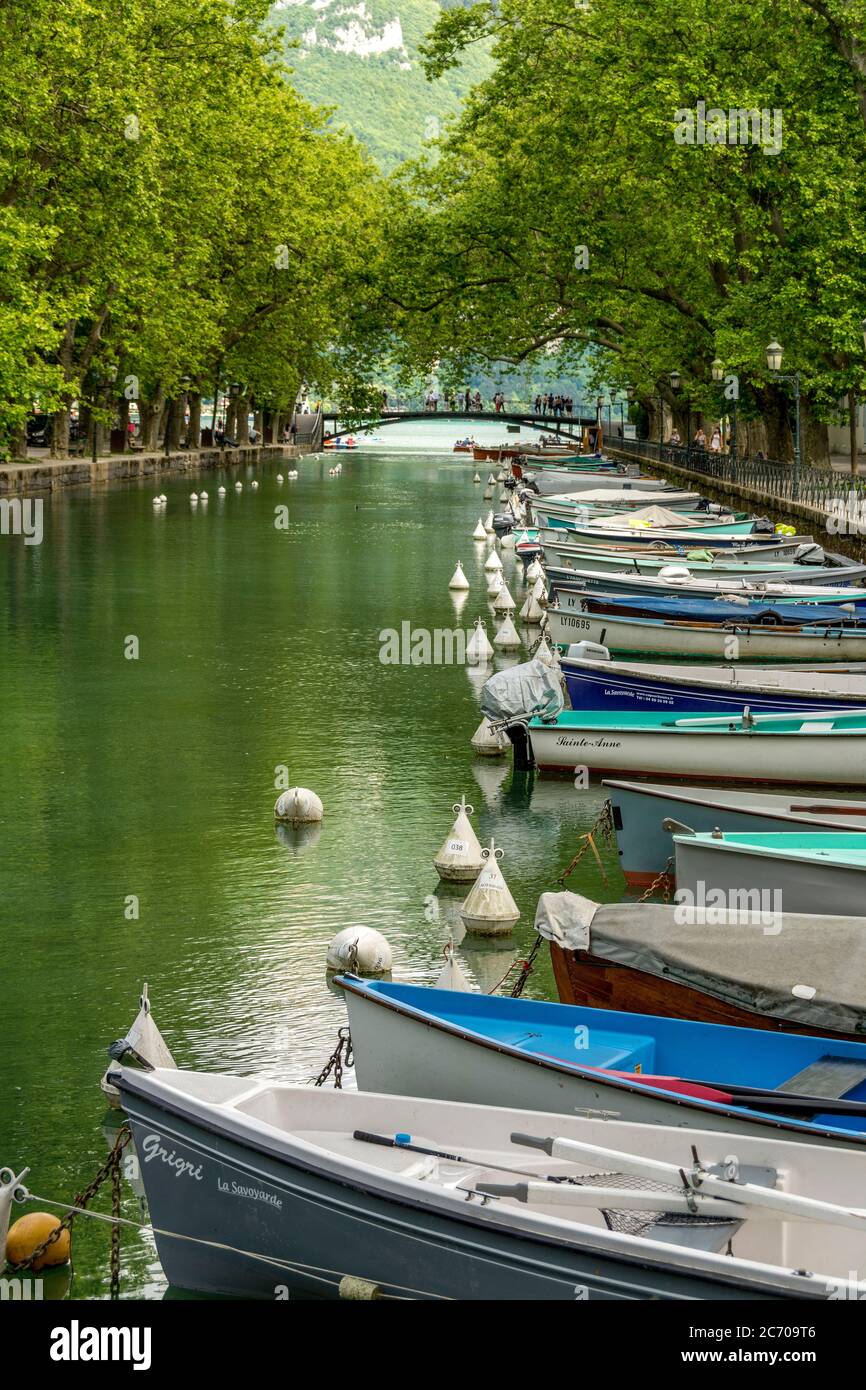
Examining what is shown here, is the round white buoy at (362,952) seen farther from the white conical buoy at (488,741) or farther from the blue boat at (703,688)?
the blue boat at (703,688)

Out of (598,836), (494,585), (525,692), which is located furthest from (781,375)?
(598,836)

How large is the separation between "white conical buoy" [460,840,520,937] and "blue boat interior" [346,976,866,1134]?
423 cm

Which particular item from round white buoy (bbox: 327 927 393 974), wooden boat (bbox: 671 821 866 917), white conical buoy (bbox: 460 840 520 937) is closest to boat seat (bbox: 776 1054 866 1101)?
wooden boat (bbox: 671 821 866 917)

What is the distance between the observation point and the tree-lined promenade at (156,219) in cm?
4469

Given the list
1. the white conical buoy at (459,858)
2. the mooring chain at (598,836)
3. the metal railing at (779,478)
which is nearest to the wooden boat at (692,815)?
the mooring chain at (598,836)

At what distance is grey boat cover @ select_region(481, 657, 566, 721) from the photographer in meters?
19.0

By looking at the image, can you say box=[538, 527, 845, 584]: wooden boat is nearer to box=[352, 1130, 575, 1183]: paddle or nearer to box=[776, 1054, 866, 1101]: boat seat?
box=[776, 1054, 866, 1101]: boat seat

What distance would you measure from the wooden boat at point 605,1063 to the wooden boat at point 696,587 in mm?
17415

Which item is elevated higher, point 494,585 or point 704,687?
point 494,585

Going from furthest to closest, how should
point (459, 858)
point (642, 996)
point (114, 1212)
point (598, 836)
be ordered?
point (598, 836) < point (459, 858) < point (642, 996) < point (114, 1212)

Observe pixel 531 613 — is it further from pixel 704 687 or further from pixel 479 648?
pixel 704 687

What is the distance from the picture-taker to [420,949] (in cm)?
1334

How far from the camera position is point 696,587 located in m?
27.9

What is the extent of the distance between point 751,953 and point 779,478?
3645 cm
